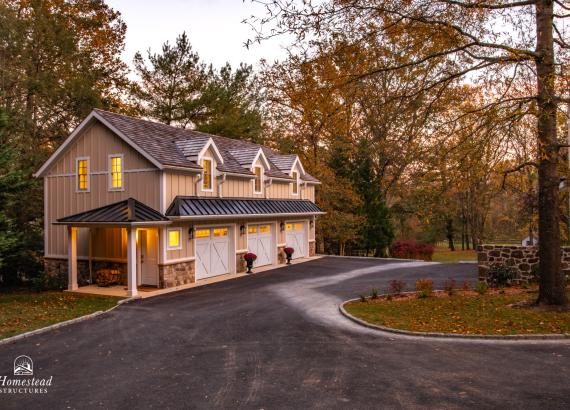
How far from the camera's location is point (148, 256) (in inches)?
757

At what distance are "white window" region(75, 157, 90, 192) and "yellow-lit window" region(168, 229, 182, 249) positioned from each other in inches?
196

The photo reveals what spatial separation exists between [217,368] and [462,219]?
43.2 metres

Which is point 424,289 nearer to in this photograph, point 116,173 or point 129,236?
point 129,236

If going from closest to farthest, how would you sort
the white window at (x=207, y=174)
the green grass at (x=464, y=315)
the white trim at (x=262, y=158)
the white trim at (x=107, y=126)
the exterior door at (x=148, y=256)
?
the green grass at (x=464, y=315) < the white trim at (x=107, y=126) < the exterior door at (x=148, y=256) < the white window at (x=207, y=174) < the white trim at (x=262, y=158)

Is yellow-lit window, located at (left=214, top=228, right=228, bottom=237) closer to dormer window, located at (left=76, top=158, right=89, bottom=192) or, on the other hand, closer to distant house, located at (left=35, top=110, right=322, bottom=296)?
distant house, located at (left=35, top=110, right=322, bottom=296)

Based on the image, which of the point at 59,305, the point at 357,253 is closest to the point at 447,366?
the point at 59,305

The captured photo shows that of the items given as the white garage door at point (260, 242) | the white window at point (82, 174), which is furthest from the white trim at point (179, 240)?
the white garage door at point (260, 242)

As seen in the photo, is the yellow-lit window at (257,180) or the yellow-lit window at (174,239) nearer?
the yellow-lit window at (174,239)

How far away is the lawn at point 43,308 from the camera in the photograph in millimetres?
12434

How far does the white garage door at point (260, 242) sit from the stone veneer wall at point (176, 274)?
15.9 feet

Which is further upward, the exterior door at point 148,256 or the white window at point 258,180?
the white window at point 258,180

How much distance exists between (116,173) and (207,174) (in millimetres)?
4071

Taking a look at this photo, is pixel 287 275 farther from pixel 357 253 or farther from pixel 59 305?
pixel 357 253

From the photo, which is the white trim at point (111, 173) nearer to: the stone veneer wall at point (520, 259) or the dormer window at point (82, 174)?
the dormer window at point (82, 174)
